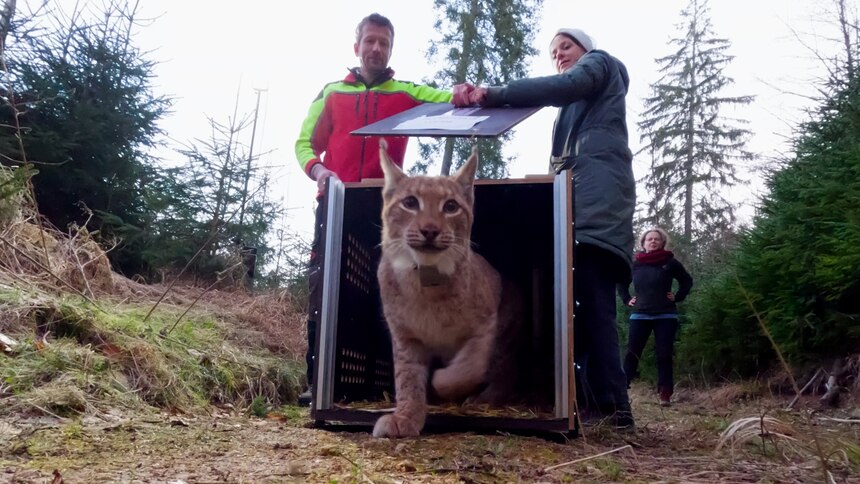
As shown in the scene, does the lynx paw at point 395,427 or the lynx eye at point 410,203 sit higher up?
the lynx eye at point 410,203

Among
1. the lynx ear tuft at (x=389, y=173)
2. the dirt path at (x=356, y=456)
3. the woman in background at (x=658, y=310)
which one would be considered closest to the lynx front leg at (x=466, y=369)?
the dirt path at (x=356, y=456)

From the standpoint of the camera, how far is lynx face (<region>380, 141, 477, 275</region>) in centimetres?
329

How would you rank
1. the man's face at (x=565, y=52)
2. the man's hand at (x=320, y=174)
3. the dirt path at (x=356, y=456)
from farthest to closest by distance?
the man's face at (x=565, y=52), the man's hand at (x=320, y=174), the dirt path at (x=356, y=456)

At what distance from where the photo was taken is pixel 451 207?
3.49 m

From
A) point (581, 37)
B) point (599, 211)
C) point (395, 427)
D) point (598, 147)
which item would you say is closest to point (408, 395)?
point (395, 427)

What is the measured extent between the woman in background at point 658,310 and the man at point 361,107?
413 centimetres

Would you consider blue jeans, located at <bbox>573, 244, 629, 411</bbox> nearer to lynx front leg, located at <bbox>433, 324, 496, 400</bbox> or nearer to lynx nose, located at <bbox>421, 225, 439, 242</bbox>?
lynx front leg, located at <bbox>433, 324, 496, 400</bbox>

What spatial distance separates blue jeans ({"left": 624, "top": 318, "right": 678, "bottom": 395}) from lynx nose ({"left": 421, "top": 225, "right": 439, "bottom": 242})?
4.96 metres

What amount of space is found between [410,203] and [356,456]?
1391 millimetres

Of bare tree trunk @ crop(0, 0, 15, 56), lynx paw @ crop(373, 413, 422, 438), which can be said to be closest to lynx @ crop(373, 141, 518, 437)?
lynx paw @ crop(373, 413, 422, 438)

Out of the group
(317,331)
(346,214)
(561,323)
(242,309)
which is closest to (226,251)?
(242,309)

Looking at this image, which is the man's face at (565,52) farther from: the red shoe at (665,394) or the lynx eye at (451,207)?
the red shoe at (665,394)

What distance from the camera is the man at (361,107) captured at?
14.7ft

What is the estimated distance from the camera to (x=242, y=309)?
28.0 ft
